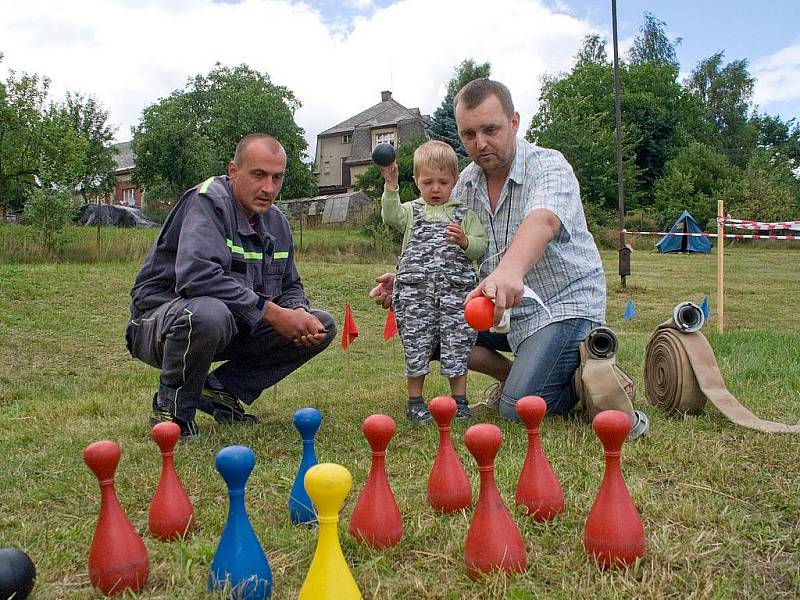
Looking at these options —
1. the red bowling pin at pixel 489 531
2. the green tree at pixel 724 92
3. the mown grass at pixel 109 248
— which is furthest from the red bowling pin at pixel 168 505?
the green tree at pixel 724 92

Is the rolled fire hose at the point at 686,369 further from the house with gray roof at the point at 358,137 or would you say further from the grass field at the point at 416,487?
the house with gray roof at the point at 358,137

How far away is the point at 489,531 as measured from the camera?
1.89 metres

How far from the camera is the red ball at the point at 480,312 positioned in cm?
275

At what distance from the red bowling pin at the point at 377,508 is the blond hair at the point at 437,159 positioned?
78.5 inches

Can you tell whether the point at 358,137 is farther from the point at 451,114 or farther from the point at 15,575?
the point at 15,575

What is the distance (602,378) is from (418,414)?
97 cm

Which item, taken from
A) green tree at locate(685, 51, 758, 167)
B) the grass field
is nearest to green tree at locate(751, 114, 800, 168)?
green tree at locate(685, 51, 758, 167)

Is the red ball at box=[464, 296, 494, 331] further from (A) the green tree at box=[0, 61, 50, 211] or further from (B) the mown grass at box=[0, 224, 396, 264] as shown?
(A) the green tree at box=[0, 61, 50, 211]

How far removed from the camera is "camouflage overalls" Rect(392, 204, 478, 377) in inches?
150

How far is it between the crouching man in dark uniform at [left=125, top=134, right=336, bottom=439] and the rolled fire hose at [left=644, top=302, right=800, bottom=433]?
5.59 feet

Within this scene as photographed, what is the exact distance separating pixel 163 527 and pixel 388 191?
2143mm

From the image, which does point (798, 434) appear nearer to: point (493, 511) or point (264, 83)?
point (493, 511)

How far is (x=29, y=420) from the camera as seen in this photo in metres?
4.23

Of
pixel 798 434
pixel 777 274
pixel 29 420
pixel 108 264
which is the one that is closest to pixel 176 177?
pixel 108 264
